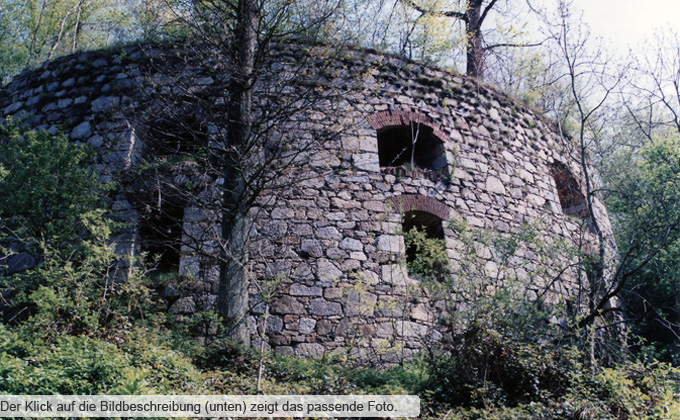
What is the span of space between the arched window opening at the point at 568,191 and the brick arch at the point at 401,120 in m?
2.92

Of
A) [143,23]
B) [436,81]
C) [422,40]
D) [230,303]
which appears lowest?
[230,303]

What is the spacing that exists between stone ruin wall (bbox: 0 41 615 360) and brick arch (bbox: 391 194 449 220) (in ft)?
0.06

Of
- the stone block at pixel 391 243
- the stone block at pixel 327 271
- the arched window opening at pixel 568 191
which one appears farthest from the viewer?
the arched window opening at pixel 568 191

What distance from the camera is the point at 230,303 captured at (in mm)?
5438

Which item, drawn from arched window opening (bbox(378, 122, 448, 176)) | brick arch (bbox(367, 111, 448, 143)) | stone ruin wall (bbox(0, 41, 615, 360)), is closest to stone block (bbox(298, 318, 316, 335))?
stone ruin wall (bbox(0, 41, 615, 360))

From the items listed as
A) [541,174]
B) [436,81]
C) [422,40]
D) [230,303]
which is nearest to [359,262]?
[230,303]

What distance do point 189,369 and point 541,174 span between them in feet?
22.8

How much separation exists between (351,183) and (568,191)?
5.25 metres

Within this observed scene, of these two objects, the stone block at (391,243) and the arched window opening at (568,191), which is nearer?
the stone block at (391,243)

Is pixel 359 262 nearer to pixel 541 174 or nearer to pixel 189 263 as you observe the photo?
pixel 189 263

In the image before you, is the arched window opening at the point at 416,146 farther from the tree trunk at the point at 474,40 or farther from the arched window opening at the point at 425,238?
the tree trunk at the point at 474,40

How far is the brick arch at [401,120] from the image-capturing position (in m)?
7.49

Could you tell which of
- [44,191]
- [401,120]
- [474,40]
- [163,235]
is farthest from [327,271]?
[474,40]

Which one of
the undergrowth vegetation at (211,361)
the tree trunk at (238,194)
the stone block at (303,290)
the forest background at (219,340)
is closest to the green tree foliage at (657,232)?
the forest background at (219,340)
